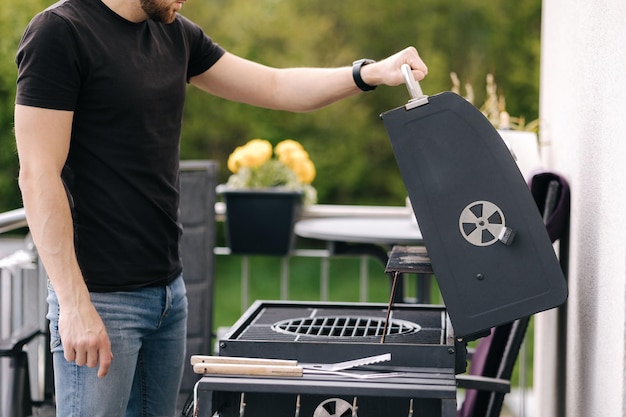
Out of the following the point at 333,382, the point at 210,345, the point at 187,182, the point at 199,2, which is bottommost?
the point at 210,345

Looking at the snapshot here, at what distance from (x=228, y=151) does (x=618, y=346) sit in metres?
8.03

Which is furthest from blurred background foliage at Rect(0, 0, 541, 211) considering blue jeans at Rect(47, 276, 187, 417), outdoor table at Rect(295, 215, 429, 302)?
blue jeans at Rect(47, 276, 187, 417)

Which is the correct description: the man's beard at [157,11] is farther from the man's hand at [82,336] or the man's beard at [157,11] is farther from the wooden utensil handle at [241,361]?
the wooden utensil handle at [241,361]

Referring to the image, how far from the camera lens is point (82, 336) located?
1.54 m

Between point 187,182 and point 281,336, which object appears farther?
point 187,182

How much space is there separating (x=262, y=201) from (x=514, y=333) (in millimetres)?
1728

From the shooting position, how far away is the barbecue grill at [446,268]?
1.42m

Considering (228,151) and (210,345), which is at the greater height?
(228,151)

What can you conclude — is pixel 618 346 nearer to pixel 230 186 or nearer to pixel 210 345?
pixel 210 345

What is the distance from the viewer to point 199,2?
359 inches

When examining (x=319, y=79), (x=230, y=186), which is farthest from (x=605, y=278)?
(x=230, y=186)

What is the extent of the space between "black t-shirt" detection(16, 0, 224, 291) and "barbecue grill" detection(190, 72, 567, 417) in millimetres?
337

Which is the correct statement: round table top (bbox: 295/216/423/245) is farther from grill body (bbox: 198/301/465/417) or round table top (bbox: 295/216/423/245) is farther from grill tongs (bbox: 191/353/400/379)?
grill tongs (bbox: 191/353/400/379)

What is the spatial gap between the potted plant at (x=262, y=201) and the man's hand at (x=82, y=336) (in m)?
2.13
